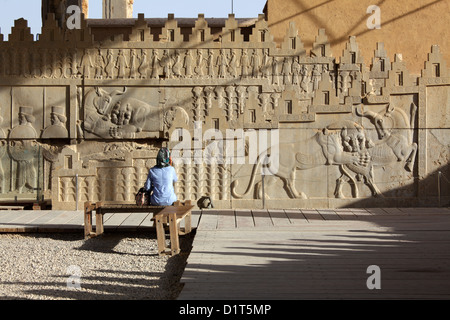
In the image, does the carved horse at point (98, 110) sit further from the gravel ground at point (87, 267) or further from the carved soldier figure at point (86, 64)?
the gravel ground at point (87, 267)

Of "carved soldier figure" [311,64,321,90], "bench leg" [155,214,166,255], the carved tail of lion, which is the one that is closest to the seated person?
"bench leg" [155,214,166,255]

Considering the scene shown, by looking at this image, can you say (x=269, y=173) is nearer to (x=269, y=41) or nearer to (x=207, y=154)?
(x=207, y=154)

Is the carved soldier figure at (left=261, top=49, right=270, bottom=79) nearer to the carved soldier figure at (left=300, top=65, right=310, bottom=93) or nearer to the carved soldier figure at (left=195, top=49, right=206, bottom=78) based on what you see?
the carved soldier figure at (left=300, top=65, right=310, bottom=93)

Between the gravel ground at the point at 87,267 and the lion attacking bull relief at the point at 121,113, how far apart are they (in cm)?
447

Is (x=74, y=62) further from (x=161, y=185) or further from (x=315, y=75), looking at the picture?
(x=161, y=185)

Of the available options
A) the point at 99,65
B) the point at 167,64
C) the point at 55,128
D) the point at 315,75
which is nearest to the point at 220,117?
the point at 167,64

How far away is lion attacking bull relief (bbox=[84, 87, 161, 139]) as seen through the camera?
581 inches

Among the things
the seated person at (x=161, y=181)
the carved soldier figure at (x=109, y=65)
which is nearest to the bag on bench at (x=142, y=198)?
the seated person at (x=161, y=181)

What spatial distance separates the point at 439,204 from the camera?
1391 centimetres

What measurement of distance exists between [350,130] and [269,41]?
2.74 metres

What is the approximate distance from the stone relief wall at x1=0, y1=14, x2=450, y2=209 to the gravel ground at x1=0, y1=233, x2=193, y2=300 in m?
3.13

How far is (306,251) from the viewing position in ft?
26.5

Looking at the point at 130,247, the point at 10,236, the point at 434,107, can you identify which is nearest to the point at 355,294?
the point at 130,247

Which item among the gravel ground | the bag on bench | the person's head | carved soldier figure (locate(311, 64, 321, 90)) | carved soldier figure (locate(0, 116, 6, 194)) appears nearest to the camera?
the gravel ground
